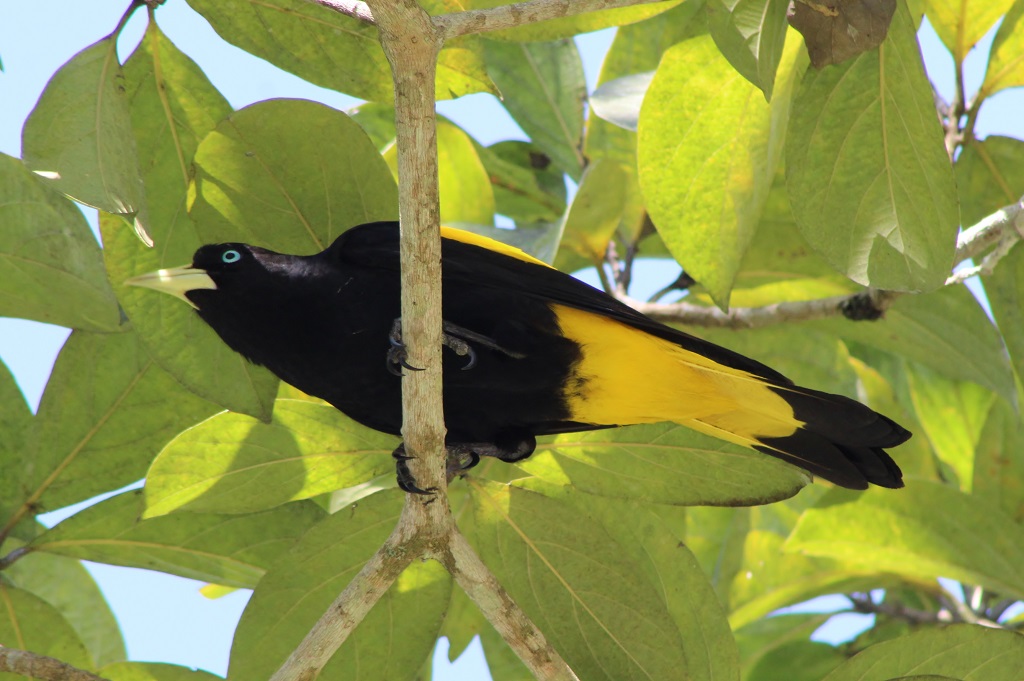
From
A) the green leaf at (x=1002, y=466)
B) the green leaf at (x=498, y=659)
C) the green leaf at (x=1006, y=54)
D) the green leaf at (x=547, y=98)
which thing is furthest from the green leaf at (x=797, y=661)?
the green leaf at (x=1006, y=54)

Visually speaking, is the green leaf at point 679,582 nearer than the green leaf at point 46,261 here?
No

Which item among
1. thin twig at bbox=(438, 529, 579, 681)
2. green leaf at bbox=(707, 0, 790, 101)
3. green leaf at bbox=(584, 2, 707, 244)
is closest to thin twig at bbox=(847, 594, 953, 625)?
green leaf at bbox=(584, 2, 707, 244)

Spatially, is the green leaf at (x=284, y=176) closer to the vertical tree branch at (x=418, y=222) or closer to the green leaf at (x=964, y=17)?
the vertical tree branch at (x=418, y=222)

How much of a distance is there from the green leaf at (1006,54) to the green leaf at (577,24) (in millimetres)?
Result: 1140

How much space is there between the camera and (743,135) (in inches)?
117

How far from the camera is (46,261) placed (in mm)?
2693

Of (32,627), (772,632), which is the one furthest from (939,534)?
(32,627)

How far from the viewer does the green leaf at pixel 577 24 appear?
9.65 ft

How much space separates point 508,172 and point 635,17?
4.78ft

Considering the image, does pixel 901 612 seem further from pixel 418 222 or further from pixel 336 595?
pixel 418 222

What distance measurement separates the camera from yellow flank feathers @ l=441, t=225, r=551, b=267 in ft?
10.5

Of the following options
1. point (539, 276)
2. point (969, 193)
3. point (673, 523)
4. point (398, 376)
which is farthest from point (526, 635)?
point (969, 193)

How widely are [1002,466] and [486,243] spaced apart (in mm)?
2039

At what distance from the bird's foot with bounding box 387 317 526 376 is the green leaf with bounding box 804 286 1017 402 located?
54.3 inches
